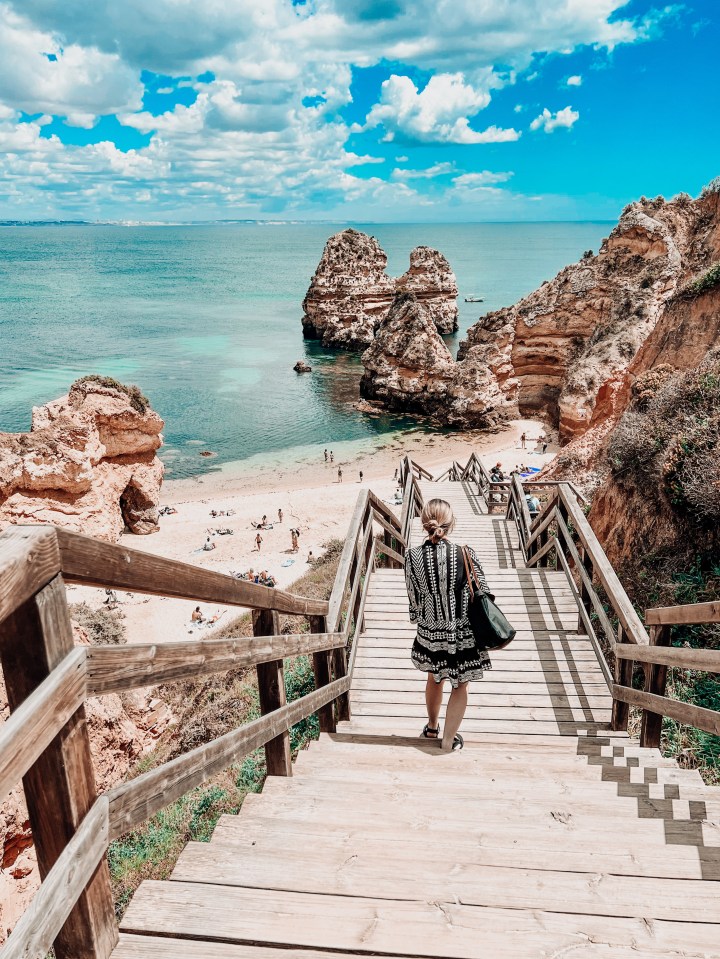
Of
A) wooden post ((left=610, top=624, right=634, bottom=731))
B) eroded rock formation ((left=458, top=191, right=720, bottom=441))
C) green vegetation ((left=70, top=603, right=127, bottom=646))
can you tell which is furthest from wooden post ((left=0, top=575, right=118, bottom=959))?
eroded rock formation ((left=458, top=191, right=720, bottom=441))

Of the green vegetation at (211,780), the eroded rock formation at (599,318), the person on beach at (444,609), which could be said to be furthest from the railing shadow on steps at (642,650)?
the eroded rock formation at (599,318)

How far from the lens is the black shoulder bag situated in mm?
3756

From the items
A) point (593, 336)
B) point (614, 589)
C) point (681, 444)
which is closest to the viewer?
point (614, 589)

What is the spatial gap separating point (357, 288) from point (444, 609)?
225 feet

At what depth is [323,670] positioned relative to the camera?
4262mm

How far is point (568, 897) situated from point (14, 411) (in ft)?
161

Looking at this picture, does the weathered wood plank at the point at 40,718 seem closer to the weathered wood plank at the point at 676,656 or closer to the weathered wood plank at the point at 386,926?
the weathered wood plank at the point at 386,926

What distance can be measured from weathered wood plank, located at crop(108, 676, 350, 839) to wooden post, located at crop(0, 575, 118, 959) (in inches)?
4.9

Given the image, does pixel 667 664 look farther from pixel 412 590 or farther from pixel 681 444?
pixel 681 444

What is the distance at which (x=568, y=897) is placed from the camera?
225 cm

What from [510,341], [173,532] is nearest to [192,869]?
[173,532]

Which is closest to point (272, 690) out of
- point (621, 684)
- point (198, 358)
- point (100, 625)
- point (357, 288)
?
point (621, 684)

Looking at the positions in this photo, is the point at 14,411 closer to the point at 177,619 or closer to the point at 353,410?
the point at 353,410

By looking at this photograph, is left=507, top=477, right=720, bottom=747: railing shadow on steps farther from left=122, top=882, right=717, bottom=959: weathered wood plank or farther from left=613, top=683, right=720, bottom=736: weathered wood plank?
left=122, top=882, right=717, bottom=959: weathered wood plank
